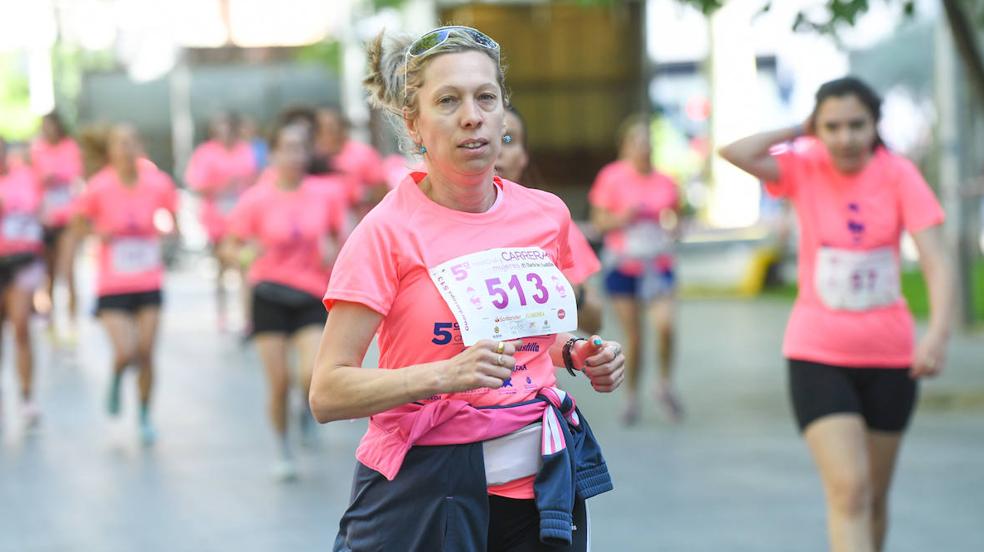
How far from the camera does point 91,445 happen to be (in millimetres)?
9781

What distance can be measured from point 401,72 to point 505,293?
53 cm

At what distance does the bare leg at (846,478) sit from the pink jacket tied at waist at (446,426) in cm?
199

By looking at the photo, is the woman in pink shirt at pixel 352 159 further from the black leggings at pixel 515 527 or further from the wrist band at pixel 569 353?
the black leggings at pixel 515 527

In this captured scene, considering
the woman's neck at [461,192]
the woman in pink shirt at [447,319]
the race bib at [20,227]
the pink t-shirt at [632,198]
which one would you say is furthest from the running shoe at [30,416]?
the woman's neck at [461,192]

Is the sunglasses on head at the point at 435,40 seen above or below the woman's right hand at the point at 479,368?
above

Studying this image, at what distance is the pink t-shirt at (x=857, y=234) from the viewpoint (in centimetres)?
520

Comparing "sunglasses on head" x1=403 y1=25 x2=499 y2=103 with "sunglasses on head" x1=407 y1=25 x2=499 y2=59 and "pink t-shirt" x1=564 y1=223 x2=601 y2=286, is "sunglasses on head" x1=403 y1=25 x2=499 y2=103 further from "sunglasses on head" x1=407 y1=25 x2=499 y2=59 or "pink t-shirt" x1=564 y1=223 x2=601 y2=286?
"pink t-shirt" x1=564 y1=223 x2=601 y2=286

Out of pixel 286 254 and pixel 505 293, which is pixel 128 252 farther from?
pixel 505 293

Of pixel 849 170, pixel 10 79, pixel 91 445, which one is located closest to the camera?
pixel 849 170

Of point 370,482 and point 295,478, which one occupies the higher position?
point 370,482

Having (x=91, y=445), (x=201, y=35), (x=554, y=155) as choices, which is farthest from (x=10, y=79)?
(x=91, y=445)

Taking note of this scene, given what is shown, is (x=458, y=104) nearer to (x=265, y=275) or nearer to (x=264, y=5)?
(x=265, y=275)

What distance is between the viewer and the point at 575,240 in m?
4.67

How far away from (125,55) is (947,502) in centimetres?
3947
